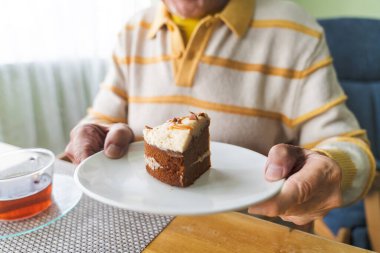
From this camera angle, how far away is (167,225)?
59 centimetres

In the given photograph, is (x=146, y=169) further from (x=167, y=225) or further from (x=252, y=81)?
A: (x=252, y=81)

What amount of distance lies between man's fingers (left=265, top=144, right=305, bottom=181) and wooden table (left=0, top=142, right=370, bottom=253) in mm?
107

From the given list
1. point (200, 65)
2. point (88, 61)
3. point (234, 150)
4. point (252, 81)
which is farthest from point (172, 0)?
point (88, 61)

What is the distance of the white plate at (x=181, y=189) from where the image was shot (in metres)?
0.45

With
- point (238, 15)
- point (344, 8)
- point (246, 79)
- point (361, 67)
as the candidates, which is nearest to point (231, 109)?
point (246, 79)

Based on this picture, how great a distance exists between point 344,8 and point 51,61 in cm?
148

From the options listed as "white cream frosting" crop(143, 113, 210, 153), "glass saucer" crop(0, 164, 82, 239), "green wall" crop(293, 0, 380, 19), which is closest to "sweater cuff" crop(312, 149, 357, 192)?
"white cream frosting" crop(143, 113, 210, 153)

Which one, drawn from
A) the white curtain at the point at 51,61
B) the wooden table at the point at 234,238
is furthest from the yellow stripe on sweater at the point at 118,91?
the wooden table at the point at 234,238

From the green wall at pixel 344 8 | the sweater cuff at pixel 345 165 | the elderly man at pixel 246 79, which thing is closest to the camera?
the sweater cuff at pixel 345 165

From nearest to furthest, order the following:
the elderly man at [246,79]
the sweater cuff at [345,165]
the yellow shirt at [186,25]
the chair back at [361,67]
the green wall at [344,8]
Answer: the sweater cuff at [345,165] → the elderly man at [246,79] → the yellow shirt at [186,25] → the chair back at [361,67] → the green wall at [344,8]

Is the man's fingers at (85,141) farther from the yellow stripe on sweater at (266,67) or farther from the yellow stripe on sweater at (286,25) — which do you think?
the yellow stripe on sweater at (286,25)

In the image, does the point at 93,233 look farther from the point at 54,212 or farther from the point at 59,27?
the point at 59,27

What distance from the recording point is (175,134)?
0.56 meters

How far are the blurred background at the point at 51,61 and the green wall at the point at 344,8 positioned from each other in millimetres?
981
